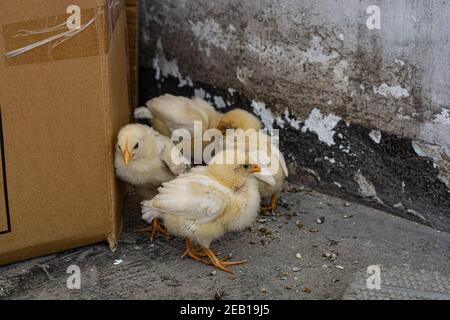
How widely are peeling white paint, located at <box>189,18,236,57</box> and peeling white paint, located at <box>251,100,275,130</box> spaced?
1.30ft

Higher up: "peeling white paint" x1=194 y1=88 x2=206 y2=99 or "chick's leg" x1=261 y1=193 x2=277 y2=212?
"peeling white paint" x1=194 y1=88 x2=206 y2=99

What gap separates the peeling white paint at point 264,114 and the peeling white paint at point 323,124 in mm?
276

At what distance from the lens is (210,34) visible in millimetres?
4457

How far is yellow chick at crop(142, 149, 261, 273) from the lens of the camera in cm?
327

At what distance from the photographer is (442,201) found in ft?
11.9

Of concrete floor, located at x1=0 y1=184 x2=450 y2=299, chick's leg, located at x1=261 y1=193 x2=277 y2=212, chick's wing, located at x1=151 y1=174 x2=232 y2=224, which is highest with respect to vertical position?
chick's wing, located at x1=151 y1=174 x2=232 y2=224

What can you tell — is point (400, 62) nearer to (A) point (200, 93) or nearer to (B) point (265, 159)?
(B) point (265, 159)

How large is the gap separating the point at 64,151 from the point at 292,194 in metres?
1.50

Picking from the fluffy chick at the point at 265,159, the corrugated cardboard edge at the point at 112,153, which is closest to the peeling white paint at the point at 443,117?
the fluffy chick at the point at 265,159

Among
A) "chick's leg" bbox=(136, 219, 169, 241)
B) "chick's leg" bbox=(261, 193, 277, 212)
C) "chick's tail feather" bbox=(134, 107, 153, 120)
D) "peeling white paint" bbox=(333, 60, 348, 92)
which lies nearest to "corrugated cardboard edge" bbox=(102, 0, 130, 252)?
"chick's leg" bbox=(136, 219, 169, 241)

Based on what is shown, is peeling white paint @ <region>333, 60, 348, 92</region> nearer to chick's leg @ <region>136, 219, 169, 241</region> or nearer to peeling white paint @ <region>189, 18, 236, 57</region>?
peeling white paint @ <region>189, 18, 236, 57</region>

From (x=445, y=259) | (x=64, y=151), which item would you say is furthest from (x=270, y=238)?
(x=64, y=151)

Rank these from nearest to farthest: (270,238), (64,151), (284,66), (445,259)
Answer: (64,151) → (445,259) → (270,238) → (284,66)
